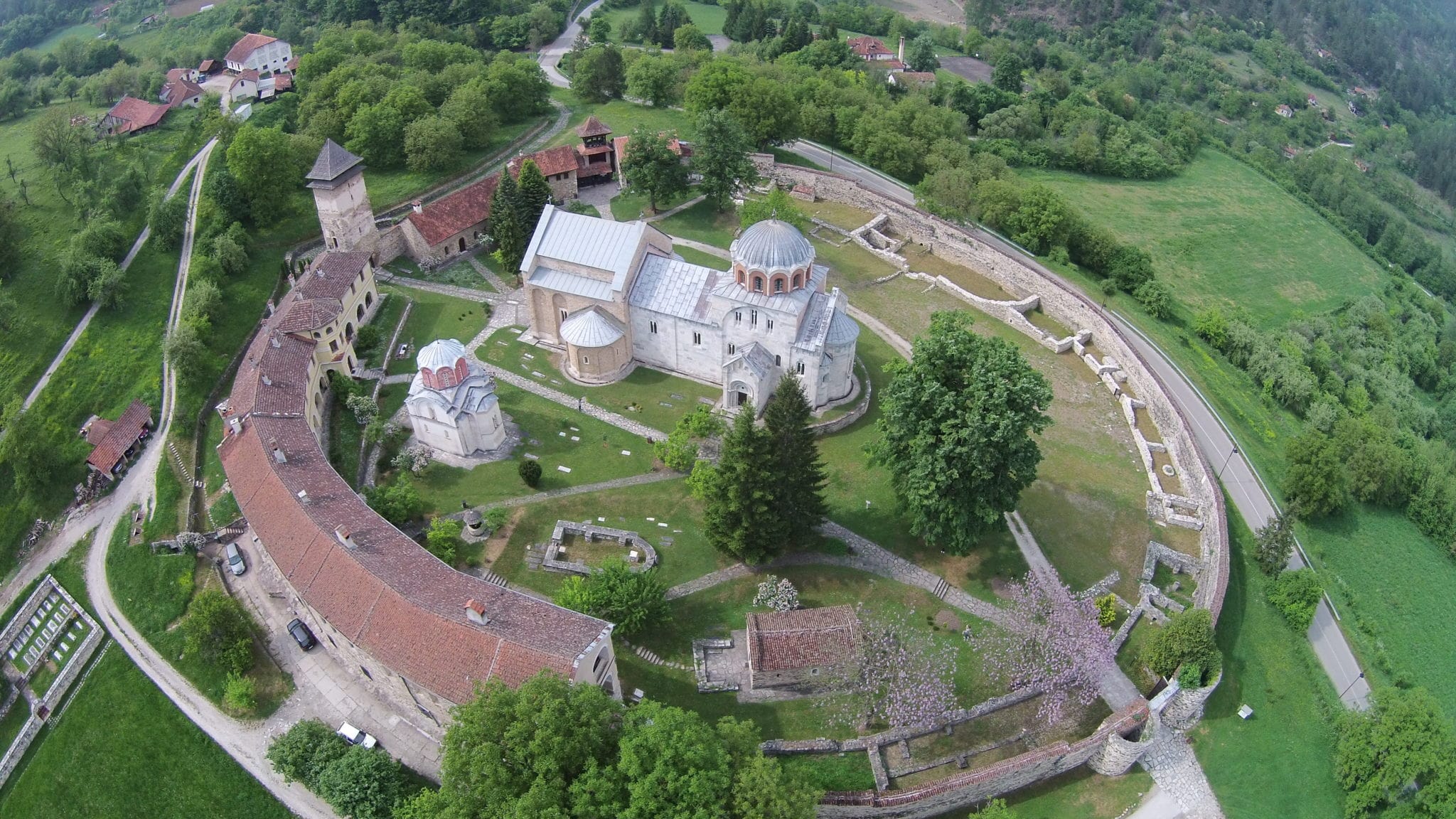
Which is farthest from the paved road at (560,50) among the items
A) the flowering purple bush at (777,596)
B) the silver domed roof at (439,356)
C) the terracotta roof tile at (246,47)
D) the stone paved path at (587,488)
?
the flowering purple bush at (777,596)

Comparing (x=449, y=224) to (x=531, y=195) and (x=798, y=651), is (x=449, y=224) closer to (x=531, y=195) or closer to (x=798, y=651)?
(x=531, y=195)

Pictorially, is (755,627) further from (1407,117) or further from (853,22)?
(1407,117)

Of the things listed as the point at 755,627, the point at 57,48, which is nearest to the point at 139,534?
the point at 755,627

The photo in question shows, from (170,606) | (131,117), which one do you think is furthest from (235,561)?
(131,117)

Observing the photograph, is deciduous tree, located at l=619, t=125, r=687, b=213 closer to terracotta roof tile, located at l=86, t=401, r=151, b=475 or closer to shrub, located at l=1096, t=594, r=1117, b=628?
terracotta roof tile, located at l=86, t=401, r=151, b=475

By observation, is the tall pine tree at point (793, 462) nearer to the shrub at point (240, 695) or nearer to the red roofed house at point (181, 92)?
the shrub at point (240, 695)

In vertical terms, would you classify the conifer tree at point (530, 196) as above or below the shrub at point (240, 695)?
above

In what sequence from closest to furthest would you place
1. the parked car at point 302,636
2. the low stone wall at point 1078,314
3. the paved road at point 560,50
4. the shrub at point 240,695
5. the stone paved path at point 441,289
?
the shrub at point 240,695
the parked car at point 302,636
the low stone wall at point 1078,314
the stone paved path at point 441,289
the paved road at point 560,50

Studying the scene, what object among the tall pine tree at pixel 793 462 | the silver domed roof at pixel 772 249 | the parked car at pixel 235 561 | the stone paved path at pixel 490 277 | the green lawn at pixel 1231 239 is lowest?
the green lawn at pixel 1231 239
